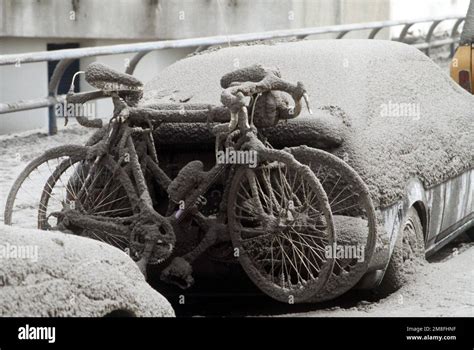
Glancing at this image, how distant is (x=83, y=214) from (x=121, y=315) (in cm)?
292

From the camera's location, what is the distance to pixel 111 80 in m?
7.45

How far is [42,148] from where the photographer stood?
12891 mm

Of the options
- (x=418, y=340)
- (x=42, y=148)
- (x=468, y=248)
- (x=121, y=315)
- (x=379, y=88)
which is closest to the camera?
(x=121, y=315)

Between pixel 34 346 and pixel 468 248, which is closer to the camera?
pixel 34 346

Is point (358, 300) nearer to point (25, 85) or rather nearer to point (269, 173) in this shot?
point (269, 173)

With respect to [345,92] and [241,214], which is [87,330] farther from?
[345,92]

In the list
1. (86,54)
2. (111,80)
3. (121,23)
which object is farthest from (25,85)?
(111,80)

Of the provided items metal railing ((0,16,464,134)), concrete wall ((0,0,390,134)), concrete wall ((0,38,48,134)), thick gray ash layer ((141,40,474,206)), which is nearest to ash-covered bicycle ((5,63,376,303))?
thick gray ash layer ((141,40,474,206))

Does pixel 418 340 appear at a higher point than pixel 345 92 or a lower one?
lower

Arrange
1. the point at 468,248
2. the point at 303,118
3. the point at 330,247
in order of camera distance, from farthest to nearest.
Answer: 1. the point at 468,248
2. the point at 303,118
3. the point at 330,247

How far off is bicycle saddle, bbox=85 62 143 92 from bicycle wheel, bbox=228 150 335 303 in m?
0.93

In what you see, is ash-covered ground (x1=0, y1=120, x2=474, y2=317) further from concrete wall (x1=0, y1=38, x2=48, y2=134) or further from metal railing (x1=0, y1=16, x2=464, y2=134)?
concrete wall (x1=0, y1=38, x2=48, y2=134)

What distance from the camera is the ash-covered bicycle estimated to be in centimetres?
676

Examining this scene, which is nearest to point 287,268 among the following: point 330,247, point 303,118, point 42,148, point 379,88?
point 330,247
